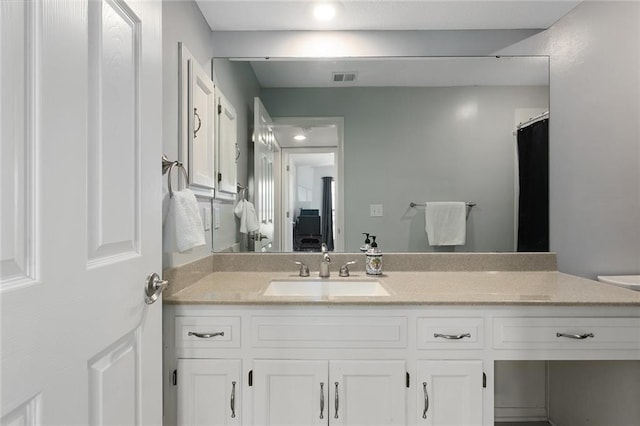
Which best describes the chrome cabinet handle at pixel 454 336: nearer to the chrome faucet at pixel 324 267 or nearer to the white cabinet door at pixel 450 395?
the white cabinet door at pixel 450 395

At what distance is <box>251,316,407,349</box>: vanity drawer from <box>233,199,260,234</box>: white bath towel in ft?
2.47

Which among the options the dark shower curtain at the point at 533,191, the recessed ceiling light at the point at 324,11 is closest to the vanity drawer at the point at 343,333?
the dark shower curtain at the point at 533,191

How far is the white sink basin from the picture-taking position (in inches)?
70.2

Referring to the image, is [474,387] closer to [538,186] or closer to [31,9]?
[538,186]

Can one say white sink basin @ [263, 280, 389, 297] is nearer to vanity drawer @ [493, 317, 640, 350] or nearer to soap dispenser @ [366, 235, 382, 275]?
soap dispenser @ [366, 235, 382, 275]

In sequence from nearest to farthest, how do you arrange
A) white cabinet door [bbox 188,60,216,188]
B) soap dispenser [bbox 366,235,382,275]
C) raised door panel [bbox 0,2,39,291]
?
raised door panel [bbox 0,2,39,291], white cabinet door [bbox 188,60,216,188], soap dispenser [bbox 366,235,382,275]

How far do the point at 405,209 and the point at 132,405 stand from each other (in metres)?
1.58

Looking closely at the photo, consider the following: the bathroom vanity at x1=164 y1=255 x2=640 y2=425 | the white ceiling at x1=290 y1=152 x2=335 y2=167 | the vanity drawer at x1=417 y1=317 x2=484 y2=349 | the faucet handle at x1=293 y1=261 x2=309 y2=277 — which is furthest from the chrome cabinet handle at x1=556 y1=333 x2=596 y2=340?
the white ceiling at x1=290 y1=152 x2=335 y2=167

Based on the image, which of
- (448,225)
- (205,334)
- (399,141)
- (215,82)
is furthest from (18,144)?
(448,225)

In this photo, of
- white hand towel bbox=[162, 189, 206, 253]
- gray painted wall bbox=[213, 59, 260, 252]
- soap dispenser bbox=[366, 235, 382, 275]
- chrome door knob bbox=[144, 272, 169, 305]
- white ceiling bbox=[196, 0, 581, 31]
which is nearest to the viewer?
chrome door knob bbox=[144, 272, 169, 305]

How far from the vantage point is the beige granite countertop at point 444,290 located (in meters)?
1.34

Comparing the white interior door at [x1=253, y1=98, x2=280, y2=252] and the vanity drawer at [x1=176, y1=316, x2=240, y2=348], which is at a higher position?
the white interior door at [x1=253, y1=98, x2=280, y2=252]

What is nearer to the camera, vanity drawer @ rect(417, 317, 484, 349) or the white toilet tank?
vanity drawer @ rect(417, 317, 484, 349)

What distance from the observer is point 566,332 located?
134 cm
